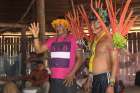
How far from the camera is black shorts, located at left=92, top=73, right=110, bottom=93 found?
539 centimetres

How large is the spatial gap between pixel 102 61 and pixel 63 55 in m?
0.71

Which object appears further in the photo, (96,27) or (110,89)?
(96,27)

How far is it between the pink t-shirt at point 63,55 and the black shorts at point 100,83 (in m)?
0.50

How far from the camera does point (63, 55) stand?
5.92 meters

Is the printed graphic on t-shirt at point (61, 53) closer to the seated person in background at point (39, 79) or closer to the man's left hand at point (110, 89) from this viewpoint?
the man's left hand at point (110, 89)

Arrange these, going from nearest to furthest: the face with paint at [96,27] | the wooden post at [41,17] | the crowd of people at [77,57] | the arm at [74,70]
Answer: the crowd of people at [77,57], the face with paint at [96,27], the arm at [74,70], the wooden post at [41,17]

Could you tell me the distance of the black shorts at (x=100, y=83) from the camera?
17.7ft

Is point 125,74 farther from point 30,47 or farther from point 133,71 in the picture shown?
point 30,47

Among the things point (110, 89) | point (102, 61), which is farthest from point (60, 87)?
point (110, 89)

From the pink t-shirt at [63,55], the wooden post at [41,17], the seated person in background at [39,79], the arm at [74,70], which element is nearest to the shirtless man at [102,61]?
the arm at [74,70]

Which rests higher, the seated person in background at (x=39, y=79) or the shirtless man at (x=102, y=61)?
the shirtless man at (x=102, y=61)

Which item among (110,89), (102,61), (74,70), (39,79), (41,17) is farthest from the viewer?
(39,79)

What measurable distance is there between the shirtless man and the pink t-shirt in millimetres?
458

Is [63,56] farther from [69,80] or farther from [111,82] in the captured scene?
[111,82]
